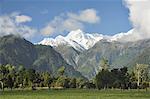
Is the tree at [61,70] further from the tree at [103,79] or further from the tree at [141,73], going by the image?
the tree at [141,73]

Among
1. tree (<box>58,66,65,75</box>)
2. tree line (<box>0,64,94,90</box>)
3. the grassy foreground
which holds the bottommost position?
the grassy foreground

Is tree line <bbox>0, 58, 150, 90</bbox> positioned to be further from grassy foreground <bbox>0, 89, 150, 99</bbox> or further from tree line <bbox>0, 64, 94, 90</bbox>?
grassy foreground <bbox>0, 89, 150, 99</bbox>

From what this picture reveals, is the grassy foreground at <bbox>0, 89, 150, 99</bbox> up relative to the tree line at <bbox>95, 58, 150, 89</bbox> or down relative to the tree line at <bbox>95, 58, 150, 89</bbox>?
down

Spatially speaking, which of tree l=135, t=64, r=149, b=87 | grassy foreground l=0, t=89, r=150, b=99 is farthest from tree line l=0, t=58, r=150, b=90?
grassy foreground l=0, t=89, r=150, b=99

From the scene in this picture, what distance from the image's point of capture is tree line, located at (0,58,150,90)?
157113 mm

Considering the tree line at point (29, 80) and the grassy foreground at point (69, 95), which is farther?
the tree line at point (29, 80)

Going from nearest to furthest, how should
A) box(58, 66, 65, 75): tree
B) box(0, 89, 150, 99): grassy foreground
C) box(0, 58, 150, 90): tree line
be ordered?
box(0, 89, 150, 99): grassy foreground < box(0, 58, 150, 90): tree line < box(58, 66, 65, 75): tree

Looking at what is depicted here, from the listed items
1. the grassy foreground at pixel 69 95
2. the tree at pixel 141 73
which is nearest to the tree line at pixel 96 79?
the tree at pixel 141 73

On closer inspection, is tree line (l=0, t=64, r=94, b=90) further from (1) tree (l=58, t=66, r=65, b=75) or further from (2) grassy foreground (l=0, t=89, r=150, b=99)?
(2) grassy foreground (l=0, t=89, r=150, b=99)

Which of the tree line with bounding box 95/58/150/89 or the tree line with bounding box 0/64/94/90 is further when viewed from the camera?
the tree line with bounding box 95/58/150/89

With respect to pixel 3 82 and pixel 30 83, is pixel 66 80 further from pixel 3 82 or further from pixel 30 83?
pixel 3 82

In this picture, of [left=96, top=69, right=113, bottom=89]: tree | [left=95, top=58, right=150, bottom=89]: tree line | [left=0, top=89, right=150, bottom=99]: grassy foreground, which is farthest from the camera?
[left=95, top=58, right=150, bottom=89]: tree line

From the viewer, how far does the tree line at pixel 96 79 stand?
15711 centimetres

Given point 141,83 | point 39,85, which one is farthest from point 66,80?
point 141,83
